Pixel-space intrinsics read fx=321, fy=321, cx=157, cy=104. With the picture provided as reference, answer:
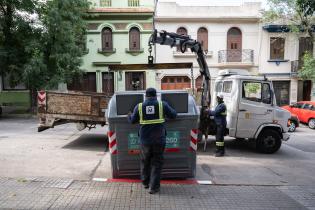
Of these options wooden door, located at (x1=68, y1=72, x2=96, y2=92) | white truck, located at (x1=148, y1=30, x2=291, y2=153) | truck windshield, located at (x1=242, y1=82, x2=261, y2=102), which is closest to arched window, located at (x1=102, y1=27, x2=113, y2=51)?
wooden door, located at (x1=68, y1=72, x2=96, y2=92)

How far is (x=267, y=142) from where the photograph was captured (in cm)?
1002

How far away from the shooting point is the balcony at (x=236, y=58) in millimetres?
22812

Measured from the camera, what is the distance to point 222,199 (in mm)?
5531

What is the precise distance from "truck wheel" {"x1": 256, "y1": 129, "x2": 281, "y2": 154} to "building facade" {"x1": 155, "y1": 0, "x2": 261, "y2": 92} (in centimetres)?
1286

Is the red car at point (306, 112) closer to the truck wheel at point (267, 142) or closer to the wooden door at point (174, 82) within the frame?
the wooden door at point (174, 82)

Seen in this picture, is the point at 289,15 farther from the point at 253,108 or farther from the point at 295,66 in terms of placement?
the point at 253,108

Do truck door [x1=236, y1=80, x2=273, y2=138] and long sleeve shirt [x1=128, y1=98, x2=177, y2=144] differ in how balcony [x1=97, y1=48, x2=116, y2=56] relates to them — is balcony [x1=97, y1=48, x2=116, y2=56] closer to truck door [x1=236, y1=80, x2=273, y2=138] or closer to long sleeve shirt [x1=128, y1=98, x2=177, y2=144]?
truck door [x1=236, y1=80, x2=273, y2=138]

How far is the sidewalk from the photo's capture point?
203 inches

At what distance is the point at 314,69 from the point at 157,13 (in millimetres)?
10950

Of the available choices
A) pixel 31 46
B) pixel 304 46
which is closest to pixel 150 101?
pixel 31 46

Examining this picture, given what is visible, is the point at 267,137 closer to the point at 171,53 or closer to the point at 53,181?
the point at 53,181

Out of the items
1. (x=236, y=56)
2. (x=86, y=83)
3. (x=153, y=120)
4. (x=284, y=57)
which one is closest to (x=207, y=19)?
(x=236, y=56)

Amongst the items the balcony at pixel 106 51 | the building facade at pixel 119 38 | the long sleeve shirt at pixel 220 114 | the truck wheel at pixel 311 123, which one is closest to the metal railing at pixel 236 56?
the building facade at pixel 119 38

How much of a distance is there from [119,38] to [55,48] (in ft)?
18.7
